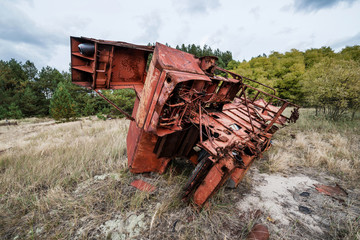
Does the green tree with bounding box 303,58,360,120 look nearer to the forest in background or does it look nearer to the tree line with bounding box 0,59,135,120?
the forest in background

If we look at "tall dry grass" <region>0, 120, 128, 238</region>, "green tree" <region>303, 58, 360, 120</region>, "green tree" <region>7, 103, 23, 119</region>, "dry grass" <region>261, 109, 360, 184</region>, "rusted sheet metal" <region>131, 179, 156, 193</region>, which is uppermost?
"green tree" <region>303, 58, 360, 120</region>

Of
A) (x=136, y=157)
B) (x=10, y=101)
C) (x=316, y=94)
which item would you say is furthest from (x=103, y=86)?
(x=10, y=101)

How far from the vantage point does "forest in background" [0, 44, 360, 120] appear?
346 inches

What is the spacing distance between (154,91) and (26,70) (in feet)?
164

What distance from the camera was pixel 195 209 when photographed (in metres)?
2.46

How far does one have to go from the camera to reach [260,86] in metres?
18.5

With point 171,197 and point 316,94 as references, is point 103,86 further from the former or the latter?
point 316,94

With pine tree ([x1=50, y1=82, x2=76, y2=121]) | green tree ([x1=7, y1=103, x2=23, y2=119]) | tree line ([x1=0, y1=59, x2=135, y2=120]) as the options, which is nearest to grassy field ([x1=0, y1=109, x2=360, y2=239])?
tree line ([x1=0, y1=59, x2=135, y2=120])

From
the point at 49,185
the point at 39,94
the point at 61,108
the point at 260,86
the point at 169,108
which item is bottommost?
the point at 39,94

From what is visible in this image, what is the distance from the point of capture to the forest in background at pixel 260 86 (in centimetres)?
880

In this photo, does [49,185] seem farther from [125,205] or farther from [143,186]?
[143,186]

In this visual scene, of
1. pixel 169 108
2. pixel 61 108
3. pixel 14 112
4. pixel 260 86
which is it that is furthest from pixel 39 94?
pixel 260 86

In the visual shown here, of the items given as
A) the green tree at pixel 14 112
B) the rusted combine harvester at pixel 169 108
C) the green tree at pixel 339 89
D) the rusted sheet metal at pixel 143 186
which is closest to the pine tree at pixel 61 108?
the rusted combine harvester at pixel 169 108

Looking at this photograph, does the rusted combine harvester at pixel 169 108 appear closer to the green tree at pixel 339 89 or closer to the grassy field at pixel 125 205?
the grassy field at pixel 125 205
